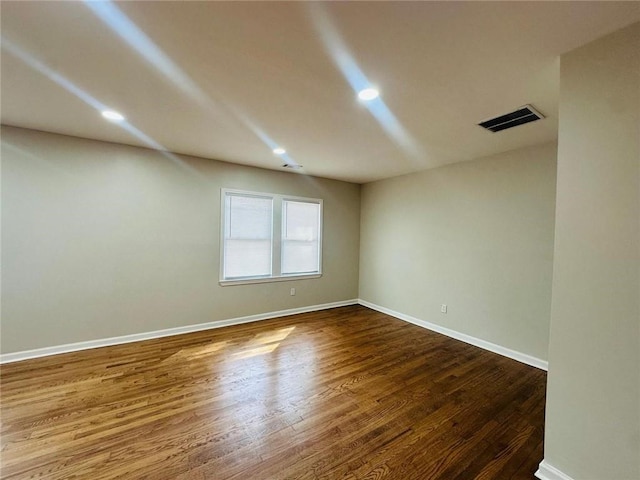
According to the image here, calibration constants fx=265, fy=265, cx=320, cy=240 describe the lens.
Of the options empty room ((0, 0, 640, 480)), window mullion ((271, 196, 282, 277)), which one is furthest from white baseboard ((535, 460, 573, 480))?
window mullion ((271, 196, 282, 277))

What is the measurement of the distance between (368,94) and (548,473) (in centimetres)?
274

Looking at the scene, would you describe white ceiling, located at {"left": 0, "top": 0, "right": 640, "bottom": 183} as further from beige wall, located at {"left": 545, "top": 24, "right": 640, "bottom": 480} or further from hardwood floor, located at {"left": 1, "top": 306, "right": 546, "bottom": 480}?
hardwood floor, located at {"left": 1, "top": 306, "right": 546, "bottom": 480}

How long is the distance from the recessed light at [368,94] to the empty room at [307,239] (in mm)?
17

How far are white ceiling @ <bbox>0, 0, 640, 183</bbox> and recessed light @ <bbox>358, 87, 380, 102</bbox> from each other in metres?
0.06

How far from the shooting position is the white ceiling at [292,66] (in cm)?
132

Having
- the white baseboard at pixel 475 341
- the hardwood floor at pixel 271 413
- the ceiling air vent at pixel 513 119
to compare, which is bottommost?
the hardwood floor at pixel 271 413

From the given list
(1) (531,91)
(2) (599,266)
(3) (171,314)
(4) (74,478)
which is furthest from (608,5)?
(3) (171,314)

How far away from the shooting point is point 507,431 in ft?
6.46

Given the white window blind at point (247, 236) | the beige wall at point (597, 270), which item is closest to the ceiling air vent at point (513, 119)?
the beige wall at point (597, 270)

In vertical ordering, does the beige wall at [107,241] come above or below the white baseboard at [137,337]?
above

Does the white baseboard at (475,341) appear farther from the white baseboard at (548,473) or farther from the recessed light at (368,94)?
the recessed light at (368,94)

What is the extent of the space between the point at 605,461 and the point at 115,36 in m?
3.51

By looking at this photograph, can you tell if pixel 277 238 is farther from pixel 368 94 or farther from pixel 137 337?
pixel 368 94

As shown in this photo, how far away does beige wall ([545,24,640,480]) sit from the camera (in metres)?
1.30
